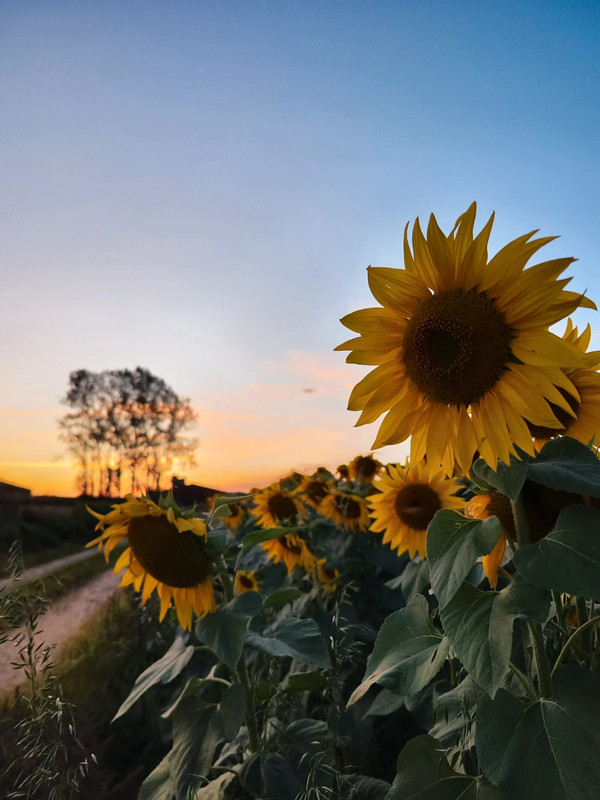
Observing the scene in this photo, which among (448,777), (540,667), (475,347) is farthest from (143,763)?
(475,347)

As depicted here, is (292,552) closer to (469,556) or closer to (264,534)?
(264,534)

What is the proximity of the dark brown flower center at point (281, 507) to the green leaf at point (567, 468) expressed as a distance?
2.97 m

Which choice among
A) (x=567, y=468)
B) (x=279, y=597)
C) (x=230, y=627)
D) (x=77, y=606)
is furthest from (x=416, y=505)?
(x=77, y=606)

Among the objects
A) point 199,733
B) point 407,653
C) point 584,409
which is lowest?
point 199,733

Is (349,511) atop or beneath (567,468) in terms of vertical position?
beneath

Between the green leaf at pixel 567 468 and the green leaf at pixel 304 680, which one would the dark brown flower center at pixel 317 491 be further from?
the green leaf at pixel 567 468

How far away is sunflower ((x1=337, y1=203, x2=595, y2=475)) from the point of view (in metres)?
1.28

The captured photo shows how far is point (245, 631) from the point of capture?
188 cm

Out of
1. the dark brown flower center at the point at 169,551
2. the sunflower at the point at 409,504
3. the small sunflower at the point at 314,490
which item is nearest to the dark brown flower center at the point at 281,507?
the small sunflower at the point at 314,490

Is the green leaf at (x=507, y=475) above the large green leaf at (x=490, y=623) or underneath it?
above

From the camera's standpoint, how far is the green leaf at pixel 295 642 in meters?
1.96

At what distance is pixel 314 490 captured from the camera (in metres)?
4.43

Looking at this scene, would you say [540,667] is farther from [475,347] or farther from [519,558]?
[475,347]

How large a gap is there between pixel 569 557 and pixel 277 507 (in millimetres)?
3086
